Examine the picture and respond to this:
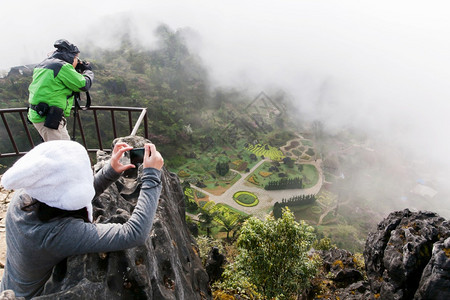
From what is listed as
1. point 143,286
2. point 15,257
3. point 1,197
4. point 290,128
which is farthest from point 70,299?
point 290,128

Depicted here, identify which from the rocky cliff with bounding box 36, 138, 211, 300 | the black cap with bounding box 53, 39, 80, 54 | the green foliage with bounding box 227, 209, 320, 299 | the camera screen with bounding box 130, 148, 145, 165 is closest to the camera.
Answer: the rocky cliff with bounding box 36, 138, 211, 300

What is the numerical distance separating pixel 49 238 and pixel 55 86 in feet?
18.7

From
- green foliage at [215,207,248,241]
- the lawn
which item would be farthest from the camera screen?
the lawn

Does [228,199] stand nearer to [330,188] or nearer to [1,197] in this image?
[330,188]

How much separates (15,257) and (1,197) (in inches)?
327

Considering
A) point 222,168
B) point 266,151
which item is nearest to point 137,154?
point 222,168

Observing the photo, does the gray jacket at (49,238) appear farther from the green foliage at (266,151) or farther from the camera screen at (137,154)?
the green foliage at (266,151)

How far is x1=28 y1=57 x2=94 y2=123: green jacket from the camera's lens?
22.6 ft

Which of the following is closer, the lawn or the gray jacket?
the gray jacket

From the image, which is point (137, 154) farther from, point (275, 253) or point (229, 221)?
point (229, 221)

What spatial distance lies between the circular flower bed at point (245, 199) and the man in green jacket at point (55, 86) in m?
76.1

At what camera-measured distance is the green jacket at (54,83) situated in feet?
22.6

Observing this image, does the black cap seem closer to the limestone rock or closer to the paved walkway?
the limestone rock

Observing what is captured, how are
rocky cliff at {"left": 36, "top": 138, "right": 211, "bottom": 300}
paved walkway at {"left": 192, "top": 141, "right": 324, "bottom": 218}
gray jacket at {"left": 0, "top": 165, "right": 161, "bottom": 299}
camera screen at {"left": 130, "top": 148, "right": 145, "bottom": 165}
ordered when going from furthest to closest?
paved walkway at {"left": 192, "top": 141, "right": 324, "bottom": 218}
camera screen at {"left": 130, "top": 148, "right": 145, "bottom": 165}
rocky cliff at {"left": 36, "top": 138, "right": 211, "bottom": 300}
gray jacket at {"left": 0, "top": 165, "right": 161, "bottom": 299}
